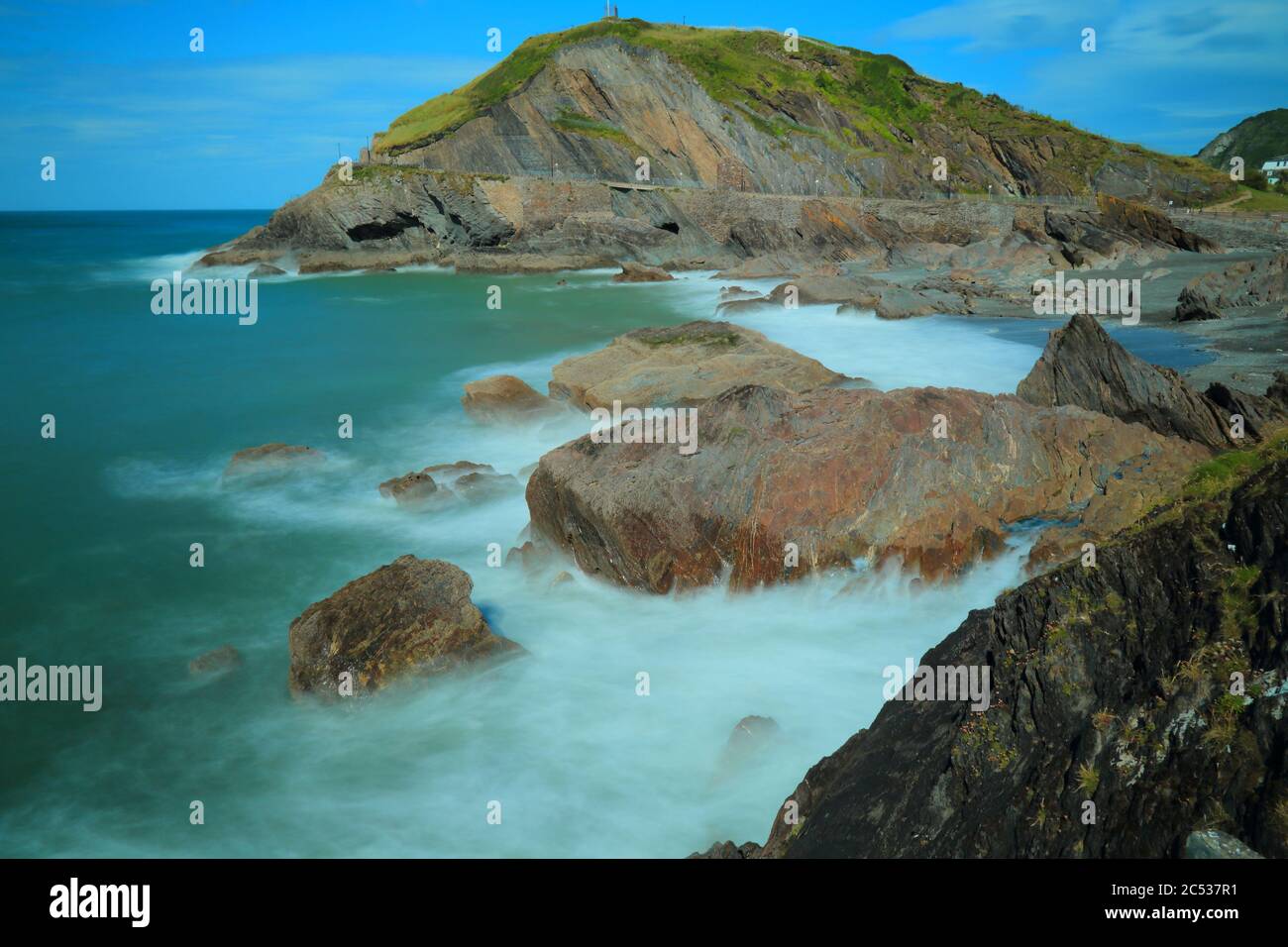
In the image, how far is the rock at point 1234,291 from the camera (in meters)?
29.8

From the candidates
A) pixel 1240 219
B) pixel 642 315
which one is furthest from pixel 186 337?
pixel 1240 219

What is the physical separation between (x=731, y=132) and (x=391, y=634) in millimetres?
72883

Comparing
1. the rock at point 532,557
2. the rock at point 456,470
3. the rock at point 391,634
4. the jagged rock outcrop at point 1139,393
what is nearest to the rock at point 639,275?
the rock at point 456,470

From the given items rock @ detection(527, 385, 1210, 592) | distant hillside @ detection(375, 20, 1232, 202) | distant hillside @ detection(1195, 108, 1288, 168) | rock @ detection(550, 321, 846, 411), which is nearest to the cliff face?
rock @ detection(527, 385, 1210, 592)

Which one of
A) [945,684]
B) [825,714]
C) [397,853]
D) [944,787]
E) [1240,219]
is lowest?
[397,853]

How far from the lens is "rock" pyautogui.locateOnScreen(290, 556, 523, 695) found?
35.4ft

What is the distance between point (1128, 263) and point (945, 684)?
48.9 m

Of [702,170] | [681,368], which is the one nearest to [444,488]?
[681,368]

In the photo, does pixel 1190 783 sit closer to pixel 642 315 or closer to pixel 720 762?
pixel 720 762

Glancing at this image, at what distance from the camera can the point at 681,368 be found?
765 inches

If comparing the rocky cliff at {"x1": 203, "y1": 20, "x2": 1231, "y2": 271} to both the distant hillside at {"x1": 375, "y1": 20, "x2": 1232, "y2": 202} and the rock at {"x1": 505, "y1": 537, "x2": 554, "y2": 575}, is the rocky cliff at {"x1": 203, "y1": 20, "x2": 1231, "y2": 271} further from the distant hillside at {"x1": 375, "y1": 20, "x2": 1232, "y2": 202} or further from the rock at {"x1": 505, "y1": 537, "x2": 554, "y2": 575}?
the rock at {"x1": 505, "y1": 537, "x2": 554, "y2": 575}

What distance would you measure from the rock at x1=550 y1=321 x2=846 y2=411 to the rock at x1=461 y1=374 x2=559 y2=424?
1.77 ft

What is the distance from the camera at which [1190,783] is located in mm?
5480

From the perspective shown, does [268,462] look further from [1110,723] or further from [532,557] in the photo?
[1110,723]
